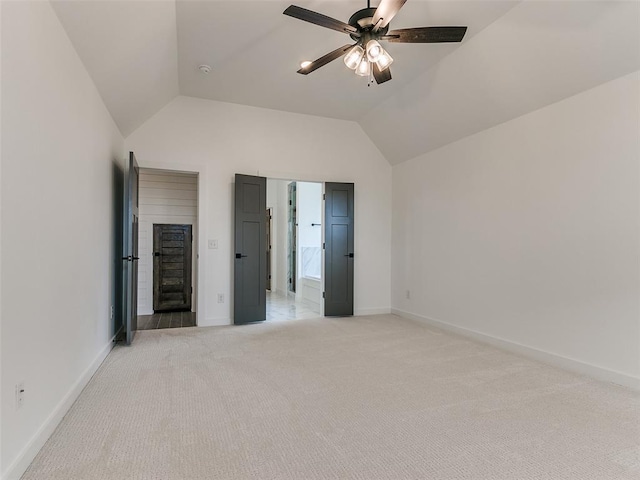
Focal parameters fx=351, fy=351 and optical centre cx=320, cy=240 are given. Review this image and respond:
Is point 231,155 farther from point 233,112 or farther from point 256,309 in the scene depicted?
point 256,309

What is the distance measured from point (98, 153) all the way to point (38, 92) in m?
1.31

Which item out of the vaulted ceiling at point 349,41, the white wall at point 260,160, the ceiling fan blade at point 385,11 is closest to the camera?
the ceiling fan blade at point 385,11

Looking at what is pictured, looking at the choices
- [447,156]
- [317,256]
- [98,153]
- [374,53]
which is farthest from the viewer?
[317,256]

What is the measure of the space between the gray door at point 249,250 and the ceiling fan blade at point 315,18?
2634mm

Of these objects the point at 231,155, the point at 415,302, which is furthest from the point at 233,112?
the point at 415,302

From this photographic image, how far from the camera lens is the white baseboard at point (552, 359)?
2670mm

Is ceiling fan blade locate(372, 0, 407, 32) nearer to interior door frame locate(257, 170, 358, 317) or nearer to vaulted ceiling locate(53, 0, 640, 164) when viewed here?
vaulted ceiling locate(53, 0, 640, 164)

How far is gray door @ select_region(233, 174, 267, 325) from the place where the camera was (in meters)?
4.66

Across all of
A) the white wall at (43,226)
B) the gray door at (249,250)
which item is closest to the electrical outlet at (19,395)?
the white wall at (43,226)

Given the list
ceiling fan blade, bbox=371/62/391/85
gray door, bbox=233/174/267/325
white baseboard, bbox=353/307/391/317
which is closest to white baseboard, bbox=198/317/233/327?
gray door, bbox=233/174/267/325

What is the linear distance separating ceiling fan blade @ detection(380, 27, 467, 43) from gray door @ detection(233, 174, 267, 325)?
277 centimetres

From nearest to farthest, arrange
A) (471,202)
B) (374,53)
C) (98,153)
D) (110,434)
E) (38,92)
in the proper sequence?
(38,92) → (110,434) → (374,53) → (98,153) → (471,202)

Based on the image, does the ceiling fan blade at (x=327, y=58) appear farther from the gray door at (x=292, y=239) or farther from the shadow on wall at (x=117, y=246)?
the gray door at (x=292, y=239)

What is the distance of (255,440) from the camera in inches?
73.7
